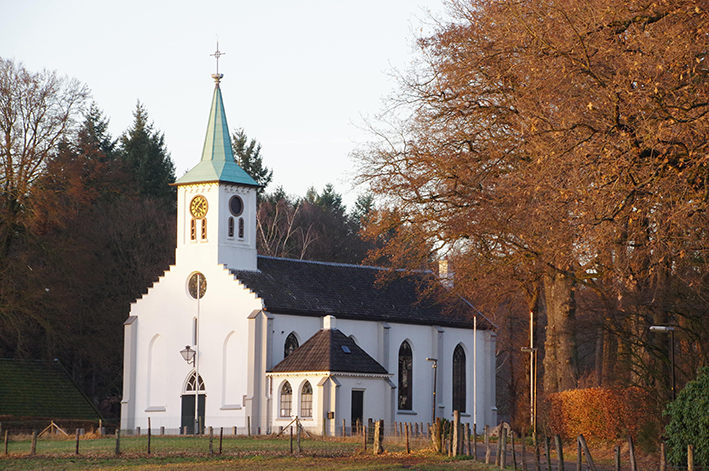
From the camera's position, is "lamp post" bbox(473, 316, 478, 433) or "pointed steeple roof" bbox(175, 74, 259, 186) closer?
"pointed steeple roof" bbox(175, 74, 259, 186)

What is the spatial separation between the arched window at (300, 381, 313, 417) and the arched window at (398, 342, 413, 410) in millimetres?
7704

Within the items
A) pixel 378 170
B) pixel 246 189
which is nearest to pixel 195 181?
pixel 246 189

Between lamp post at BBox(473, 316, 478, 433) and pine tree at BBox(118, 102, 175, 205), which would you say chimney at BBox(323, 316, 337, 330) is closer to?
lamp post at BBox(473, 316, 478, 433)

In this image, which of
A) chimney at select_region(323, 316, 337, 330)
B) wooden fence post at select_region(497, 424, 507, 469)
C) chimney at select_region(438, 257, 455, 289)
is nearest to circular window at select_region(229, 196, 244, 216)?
chimney at select_region(323, 316, 337, 330)

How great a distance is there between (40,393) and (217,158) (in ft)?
48.4

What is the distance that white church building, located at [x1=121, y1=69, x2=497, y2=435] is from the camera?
48.0 m

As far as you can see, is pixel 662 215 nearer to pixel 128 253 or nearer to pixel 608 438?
pixel 608 438

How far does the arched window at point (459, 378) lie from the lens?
56312 millimetres

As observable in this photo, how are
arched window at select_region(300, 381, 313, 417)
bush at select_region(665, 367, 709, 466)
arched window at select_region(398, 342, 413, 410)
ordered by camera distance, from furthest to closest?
1. arched window at select_region(398, 342, 413, 410)
2. arched window at select_region(300, 381, 313, 417)
3. bush at select_region(665, 367, 709, 466)

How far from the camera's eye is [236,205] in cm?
5375

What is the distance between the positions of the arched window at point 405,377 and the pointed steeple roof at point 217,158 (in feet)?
38.4

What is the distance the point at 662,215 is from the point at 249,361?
3164 centimetres

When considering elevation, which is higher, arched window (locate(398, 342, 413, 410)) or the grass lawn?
arched window (locate(398, 342, 413, 410))

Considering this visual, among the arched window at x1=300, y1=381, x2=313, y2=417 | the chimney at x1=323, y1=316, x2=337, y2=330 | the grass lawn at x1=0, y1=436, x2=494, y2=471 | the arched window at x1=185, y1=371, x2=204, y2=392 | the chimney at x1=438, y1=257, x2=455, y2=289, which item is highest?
the chimney at x1=438, y1=257, x2=455, y2=289
